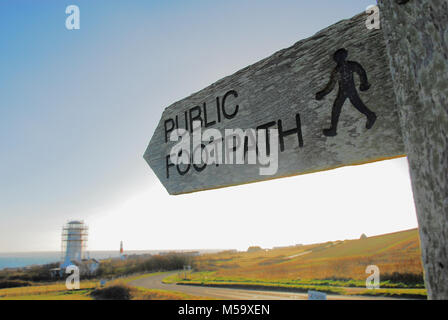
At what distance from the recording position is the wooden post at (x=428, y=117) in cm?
47

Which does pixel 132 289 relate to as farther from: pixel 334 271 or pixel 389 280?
pixel 389 280

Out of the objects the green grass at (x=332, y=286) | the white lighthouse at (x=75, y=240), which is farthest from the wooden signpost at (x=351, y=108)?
the white lighthouse at (x=75, y=240)

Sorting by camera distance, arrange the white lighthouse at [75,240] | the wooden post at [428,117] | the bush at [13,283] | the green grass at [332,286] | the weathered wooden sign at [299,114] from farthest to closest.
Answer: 1. the white lighthouse at [75,240]
2. the bush at [13,283]
3. the green grass at [332,286]
4. the weathered wooden sign at [299,114]
5. the wooden post at [428,117]

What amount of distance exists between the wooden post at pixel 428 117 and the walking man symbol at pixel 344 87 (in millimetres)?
162

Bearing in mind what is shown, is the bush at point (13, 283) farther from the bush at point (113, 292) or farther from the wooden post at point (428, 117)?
the wooden post at point (428, 117)

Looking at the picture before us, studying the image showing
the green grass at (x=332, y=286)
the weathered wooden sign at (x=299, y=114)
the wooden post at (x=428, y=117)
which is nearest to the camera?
the wooden post at (x=428, y=117)

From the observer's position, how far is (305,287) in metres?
22.0

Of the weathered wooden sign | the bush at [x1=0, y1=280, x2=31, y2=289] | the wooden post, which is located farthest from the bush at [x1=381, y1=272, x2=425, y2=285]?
the bush at [x1=0, y1=280, x2=31, y2=289]

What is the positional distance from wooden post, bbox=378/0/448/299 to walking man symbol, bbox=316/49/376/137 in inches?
6.4

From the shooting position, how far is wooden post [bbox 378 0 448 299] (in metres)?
0.47
